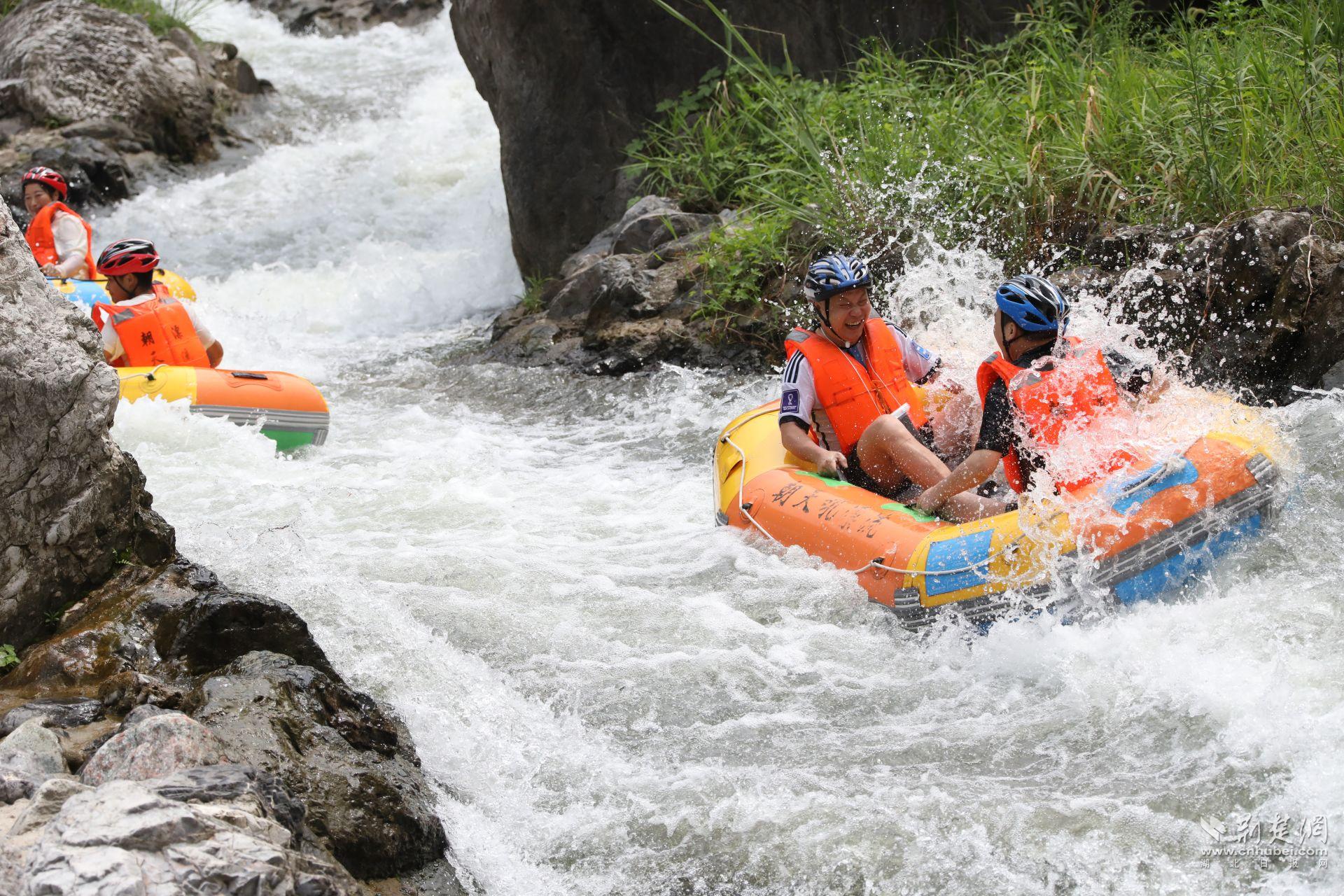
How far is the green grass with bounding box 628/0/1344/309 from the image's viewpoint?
667 cm

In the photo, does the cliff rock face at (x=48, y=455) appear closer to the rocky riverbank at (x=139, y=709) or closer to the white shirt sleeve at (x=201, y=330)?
the rocky riverbank at (x=139, y=709)

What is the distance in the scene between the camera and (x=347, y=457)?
23.2 feet

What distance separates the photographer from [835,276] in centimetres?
513

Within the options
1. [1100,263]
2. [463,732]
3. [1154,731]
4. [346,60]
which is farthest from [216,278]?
[1154,731]

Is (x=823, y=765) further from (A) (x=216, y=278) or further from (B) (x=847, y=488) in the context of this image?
(A) (x=216, y=278)

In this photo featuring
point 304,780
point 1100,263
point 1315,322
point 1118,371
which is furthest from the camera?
point 1100,263

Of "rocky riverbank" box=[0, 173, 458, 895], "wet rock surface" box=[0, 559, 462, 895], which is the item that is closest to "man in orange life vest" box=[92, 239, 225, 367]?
"rocky riverbank" box=[0, 173, 458, 895]

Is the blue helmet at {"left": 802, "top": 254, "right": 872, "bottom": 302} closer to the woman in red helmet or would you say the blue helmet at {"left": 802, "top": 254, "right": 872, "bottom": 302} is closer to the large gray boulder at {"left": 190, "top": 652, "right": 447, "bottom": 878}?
the large gray boulder at {"left": 190, "top": 652, "right": 447, "bottom": 878}

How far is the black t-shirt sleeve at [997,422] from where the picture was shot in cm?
443

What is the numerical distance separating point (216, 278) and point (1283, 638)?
1002 centimetres

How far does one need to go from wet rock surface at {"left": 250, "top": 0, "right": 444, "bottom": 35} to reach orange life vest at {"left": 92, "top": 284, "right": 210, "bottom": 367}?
12013 mm

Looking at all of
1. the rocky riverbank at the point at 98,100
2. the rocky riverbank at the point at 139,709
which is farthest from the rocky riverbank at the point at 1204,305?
the rocky riverbank at the point at 98,100
